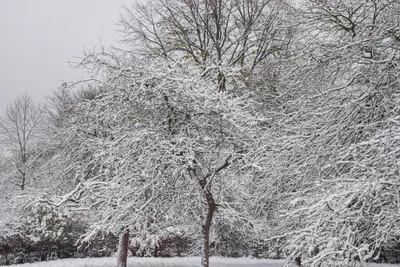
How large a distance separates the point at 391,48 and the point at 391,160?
2741 mm

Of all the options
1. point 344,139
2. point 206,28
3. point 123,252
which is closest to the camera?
point 344,139

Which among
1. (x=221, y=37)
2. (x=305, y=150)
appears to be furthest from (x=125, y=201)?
(x=221, y=37)

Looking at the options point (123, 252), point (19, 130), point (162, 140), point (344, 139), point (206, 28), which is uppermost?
point (206, 28)

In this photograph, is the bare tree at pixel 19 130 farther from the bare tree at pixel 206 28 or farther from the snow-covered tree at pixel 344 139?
the snow-covered tree at pixel 344 139

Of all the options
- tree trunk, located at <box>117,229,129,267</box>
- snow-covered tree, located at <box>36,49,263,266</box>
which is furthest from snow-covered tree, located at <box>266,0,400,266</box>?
tree trunk, located at <box>117,229,129,267</box>

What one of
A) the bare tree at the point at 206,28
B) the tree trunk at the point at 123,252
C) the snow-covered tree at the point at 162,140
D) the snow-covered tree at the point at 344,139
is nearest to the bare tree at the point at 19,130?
the bare tree at the point at 206,28

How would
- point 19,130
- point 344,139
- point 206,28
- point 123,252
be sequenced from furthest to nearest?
point 19,130, point 206,28, point 123,252, point 344,139

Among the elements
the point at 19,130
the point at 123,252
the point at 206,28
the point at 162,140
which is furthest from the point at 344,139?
the point at 19,130

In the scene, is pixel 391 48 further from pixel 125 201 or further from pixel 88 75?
pixel 88 75

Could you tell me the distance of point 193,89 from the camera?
6406 mm

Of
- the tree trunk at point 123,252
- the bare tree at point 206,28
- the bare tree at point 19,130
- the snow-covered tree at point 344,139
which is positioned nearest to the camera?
the snow-covered tree at point 344,139

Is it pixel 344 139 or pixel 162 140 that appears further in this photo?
pixel 162 140

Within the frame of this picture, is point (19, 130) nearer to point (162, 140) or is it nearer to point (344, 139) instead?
point (162, 140)

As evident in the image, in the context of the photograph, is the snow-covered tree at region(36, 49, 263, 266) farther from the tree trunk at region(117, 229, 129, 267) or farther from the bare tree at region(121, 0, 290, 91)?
the bare tree at region(121, 0, 290, 91)
